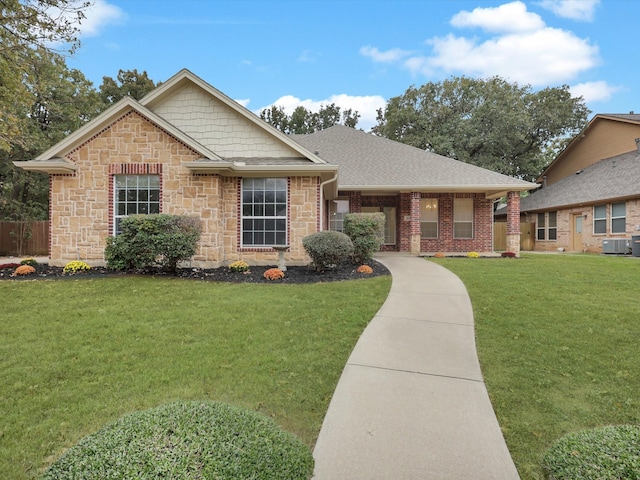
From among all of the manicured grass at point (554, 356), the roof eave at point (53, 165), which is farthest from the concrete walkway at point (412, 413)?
the roof eave at point (53, 165)

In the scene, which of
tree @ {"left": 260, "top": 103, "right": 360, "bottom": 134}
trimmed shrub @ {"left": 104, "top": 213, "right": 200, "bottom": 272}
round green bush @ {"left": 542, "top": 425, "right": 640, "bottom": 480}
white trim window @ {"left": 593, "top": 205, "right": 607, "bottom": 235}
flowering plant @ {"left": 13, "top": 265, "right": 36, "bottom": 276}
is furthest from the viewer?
tree @ {"left": 260, "top": 103, "right": 360, "bottom": 134}

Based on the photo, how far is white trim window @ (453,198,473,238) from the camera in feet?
53.8

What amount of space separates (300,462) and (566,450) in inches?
58.8

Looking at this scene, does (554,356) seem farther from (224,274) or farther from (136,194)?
(136,194)

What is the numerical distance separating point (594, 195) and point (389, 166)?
1150 centimetres

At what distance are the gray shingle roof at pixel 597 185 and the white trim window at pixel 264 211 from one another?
16.5 meters

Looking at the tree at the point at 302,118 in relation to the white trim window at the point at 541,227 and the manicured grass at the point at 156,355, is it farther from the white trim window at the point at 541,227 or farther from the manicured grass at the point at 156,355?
the manicured grass at the point at 156,355

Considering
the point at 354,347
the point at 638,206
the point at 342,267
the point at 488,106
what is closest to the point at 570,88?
the point at 488,106

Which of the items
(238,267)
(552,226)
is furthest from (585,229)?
(238,267)

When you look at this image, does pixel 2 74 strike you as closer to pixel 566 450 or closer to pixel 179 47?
pixel 179 47

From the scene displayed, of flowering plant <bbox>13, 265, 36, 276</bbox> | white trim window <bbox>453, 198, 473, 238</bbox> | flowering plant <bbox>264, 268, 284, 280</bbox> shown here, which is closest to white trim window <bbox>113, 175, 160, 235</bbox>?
flowering plant <bbox>13, 265, 36, 276</bbox>

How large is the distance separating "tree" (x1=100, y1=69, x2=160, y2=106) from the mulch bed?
2244 centimetres

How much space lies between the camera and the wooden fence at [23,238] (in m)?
16.7

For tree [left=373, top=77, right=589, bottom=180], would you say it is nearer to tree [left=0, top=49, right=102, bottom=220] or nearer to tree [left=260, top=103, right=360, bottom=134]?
tree [left=260, top=103, right=360, bottom=134]
